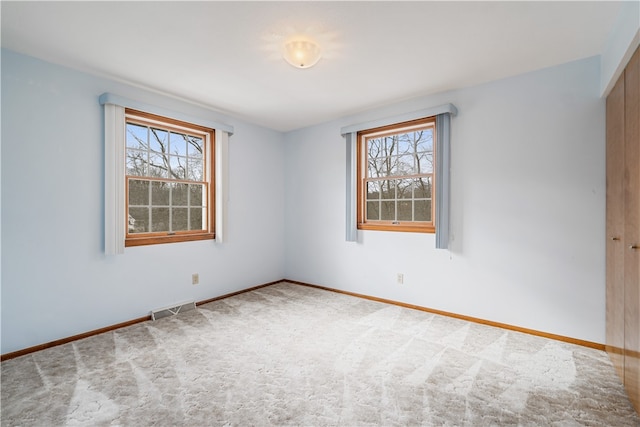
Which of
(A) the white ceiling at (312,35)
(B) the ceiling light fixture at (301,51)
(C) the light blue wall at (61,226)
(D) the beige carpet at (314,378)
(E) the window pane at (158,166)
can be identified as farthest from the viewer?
(E) the window pane at (158,166)

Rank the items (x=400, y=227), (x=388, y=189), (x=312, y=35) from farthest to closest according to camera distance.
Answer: (x=388, y=189)
(x=400, y=227)
(x=312, y=35)

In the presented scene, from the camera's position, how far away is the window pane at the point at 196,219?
13.0 ft

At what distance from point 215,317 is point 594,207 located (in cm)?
387

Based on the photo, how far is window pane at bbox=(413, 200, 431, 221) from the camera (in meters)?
3.70

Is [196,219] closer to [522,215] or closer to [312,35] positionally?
[312,35]

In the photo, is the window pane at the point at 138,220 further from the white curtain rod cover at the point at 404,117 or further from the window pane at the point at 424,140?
the window pane at the point at 424,140

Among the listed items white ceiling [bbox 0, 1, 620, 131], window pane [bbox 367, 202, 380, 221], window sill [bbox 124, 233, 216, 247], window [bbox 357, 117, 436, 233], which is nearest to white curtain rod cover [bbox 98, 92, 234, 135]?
white ceiling [bbox 0, 1, 620, 131]

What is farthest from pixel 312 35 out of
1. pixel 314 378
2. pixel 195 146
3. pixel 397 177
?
pixel 314 378

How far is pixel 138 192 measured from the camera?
3.38 m

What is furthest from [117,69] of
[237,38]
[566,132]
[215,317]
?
[566,132]

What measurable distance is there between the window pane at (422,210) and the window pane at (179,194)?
289 cm

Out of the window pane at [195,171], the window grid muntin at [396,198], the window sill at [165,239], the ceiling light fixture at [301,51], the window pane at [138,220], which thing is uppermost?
the ceiling light fixture at [301,51]

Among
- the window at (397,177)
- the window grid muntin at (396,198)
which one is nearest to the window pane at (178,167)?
the window at (397,177)

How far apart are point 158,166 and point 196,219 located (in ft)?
2.67
